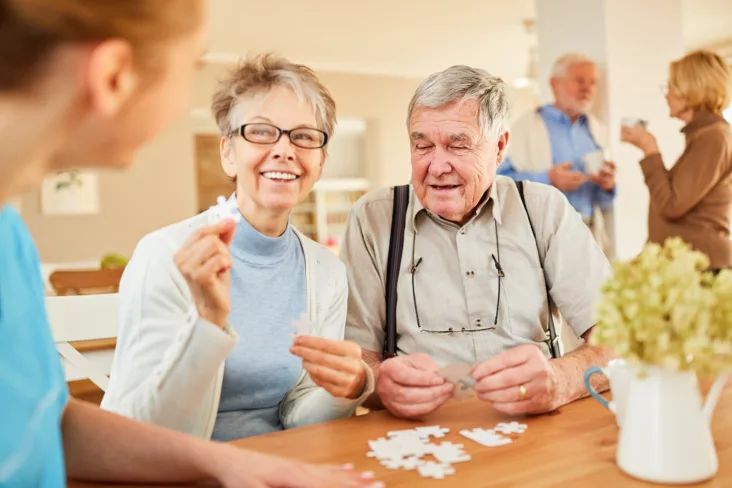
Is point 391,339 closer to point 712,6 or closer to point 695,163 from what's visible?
point 695,163

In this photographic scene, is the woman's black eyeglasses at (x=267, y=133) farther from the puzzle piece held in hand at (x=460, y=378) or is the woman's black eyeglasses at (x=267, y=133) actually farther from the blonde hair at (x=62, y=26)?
the blonde hair at (x=62, y=26)

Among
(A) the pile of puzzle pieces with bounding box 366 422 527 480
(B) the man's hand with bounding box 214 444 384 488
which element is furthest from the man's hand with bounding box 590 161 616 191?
(B) the man's hand with bounding box 214 444 384 488

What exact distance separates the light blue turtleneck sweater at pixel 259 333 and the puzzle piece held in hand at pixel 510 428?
0.49 metres

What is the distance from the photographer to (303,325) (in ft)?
4.92

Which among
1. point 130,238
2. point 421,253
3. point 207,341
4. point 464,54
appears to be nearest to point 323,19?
point 464,54

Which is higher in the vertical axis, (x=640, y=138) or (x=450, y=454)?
(x=640, y=138)

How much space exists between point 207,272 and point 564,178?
267cm

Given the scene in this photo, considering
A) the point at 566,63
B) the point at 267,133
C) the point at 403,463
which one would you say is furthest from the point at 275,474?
the point at 566,63

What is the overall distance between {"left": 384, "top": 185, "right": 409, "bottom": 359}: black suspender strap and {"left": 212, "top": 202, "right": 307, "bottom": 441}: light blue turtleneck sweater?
0.28 m

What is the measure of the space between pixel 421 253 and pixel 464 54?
7153 millimetres

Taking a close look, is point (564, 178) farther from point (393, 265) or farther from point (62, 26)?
point (62, 26)

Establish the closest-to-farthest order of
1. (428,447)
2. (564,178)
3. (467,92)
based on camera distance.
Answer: (428,447) → (467,92) → (564,178)

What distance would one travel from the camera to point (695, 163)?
3104 mm

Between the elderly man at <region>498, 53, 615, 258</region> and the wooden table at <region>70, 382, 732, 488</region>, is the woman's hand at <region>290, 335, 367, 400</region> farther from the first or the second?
the elderly man at <region>498, 53, 615, 258</region>
